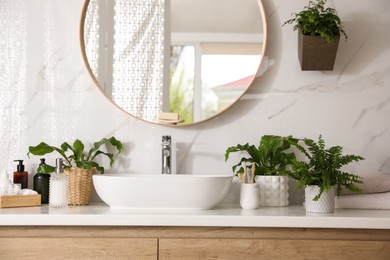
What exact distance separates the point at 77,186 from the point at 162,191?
0.41m

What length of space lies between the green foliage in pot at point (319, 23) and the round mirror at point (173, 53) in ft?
0.61

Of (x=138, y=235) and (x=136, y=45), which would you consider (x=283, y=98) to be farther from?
(x=138, y=235)

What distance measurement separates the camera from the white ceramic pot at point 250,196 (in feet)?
7.06

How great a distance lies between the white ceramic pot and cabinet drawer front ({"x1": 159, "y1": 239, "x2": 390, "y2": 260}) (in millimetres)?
238

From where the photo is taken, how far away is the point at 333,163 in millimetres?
2084

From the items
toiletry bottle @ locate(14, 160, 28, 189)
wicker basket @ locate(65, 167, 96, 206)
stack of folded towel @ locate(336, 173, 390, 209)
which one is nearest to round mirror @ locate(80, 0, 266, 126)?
wicker basket @ locate(65, 167, 96, 206)

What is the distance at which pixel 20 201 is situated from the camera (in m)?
2.19

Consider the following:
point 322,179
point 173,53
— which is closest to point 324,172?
point 322,179

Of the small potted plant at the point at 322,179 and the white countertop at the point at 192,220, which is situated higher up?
the small potted plant at the point at 322,179

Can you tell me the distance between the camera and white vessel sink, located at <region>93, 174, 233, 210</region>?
79.4 inches

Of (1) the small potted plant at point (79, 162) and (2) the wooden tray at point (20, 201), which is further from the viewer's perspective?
(1) the small potted plant at point (79, 162)

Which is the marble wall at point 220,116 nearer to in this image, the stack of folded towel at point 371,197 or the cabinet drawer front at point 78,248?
the stack of folded towel at point 371,197

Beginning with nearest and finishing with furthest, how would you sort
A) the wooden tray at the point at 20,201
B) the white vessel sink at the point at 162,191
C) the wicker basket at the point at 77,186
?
1. the white vessel sink at the point at 162,191
2. the wooden tray at the point at 20,201
3. the wicker basket at the point at 77,186

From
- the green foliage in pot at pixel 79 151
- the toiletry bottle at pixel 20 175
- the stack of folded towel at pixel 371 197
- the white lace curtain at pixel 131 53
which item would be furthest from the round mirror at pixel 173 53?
the stack of folded towel at pixel 371 197
